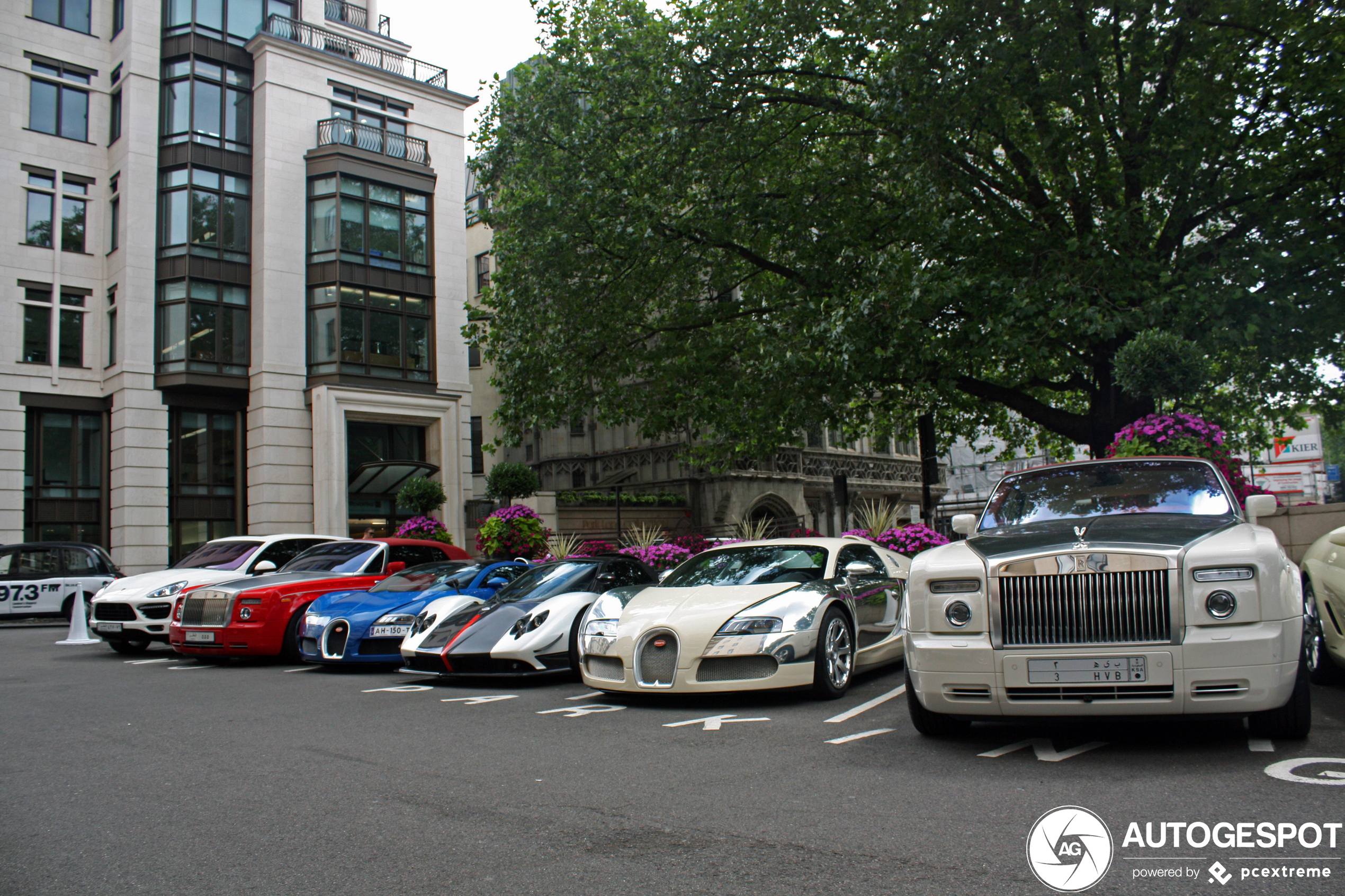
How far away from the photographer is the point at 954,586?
5293 mm

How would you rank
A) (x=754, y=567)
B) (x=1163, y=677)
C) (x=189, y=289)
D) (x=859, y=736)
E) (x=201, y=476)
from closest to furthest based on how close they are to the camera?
1. (x=1163, y=677)
2. (x=859, y=736)
3. (x=754, y=567)
4. (x=189, y=289)
5. (x=201, y=476)

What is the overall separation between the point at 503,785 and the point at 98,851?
5.88ft

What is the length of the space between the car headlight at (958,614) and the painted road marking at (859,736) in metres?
1.12

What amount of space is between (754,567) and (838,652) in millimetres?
1229

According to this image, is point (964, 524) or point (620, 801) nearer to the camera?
point (620, 801)

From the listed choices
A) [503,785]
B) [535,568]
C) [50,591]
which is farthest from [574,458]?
[503,785]

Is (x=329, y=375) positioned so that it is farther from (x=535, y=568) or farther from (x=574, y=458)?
(x=535, y=568)

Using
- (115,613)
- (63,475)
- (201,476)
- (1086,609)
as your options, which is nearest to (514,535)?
(115,613)

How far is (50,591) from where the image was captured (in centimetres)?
1892

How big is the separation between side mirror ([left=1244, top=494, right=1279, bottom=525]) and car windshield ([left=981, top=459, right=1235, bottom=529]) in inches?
4.5

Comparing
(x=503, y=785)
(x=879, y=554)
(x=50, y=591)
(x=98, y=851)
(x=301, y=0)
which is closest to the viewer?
(x=98, y=851)

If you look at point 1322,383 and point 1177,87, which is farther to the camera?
point 1322,383

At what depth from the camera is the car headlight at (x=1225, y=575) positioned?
4.82m

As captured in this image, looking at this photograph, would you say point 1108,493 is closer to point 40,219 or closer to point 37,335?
point 37,335
